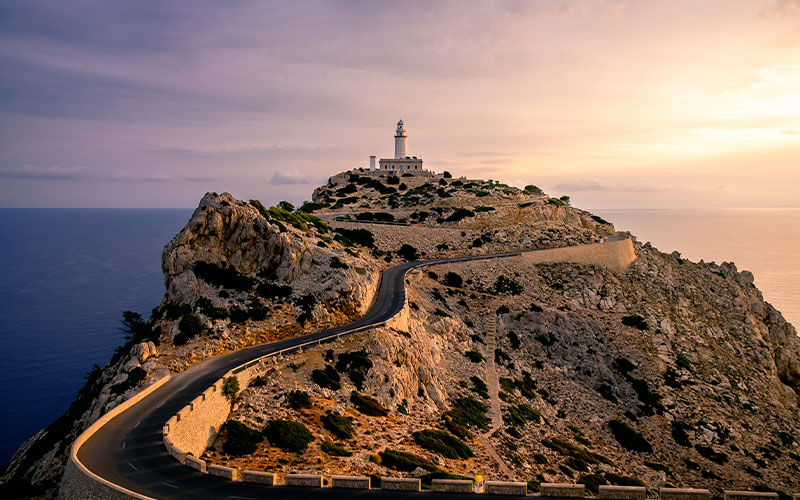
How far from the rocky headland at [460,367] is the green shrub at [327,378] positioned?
0.12 m

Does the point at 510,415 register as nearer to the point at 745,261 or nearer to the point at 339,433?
the point at 339,433

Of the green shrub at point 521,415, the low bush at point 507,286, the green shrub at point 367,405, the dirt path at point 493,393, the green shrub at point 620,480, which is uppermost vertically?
the low bush at point 507,286

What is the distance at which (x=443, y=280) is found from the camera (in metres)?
55.0

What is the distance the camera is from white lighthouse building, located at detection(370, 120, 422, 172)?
106812 millimetres

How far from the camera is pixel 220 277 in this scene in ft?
122

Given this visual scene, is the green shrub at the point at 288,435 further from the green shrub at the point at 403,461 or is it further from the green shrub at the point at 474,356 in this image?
the green shrub at the point at 474,356

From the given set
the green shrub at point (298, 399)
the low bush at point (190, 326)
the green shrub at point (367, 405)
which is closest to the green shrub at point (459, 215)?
the green shrub at point (367, 405)

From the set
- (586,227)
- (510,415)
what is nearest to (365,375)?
(510,415)

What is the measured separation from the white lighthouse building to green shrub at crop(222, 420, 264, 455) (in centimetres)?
8905

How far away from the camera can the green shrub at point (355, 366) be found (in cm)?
2978

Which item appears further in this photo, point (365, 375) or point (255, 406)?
point (365, 375)

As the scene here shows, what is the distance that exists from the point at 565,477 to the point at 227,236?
32.2 metres

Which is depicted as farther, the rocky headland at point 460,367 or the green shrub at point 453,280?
the green shrub at point 453,280

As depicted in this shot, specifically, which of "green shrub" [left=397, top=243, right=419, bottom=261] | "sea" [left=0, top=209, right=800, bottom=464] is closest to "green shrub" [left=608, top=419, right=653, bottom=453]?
"green shrub" [left=397, top=243, right=419, bottom=261]
